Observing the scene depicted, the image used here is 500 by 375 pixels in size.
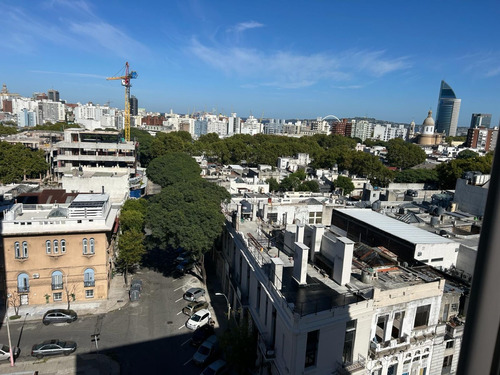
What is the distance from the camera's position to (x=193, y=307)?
86.0ft

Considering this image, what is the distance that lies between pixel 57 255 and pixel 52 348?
6.64 meters

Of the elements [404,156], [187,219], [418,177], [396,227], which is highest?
[404,156]

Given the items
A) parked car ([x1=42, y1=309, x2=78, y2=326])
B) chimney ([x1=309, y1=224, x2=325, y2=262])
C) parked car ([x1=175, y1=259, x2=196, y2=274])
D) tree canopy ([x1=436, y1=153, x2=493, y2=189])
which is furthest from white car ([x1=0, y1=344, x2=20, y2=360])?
tree canopy ([x1=436, y1=153, x2=493, y2=189])

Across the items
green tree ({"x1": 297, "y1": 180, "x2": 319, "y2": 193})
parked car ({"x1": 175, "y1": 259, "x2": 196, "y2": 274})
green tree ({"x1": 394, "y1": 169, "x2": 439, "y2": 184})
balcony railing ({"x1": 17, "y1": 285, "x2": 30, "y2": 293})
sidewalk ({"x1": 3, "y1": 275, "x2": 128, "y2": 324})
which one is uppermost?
green tree ({"x1": 394, "y1": 169, "x2": 439, "y2": 184})

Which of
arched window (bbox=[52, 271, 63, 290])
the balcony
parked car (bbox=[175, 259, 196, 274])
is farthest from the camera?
parked car (bbox=[175, 259, 196, 274])

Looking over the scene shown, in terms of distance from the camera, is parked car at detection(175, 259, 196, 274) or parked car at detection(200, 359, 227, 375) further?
parked car at detection(175, 259, 196, 274)

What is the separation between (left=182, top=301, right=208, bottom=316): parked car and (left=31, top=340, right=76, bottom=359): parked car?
24.8ft

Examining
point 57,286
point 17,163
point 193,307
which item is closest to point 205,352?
point 193,307

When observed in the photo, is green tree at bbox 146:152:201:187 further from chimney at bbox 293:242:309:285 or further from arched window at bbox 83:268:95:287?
chimney at bbox 293:242:309:285

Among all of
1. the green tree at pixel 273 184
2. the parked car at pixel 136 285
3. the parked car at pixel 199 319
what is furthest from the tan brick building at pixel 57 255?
the green tree at pixel 273 184

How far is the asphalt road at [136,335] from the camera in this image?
69.1 ft

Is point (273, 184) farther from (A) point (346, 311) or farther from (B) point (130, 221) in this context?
(A) point (346, 311)

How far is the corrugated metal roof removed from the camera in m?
22.3

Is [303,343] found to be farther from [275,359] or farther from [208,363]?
[208,363]
